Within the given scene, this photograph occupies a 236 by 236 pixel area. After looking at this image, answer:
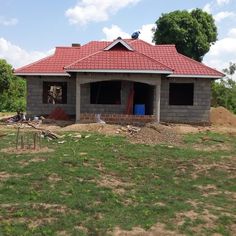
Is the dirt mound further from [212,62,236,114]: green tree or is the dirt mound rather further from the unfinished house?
[212,62,236,114]: green tree

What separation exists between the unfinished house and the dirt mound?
1.10 meters

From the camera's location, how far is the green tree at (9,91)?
36.9 metres

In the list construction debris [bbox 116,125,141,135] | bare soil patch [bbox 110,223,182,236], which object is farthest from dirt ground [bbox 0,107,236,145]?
bare soil patch [bbox 110,223,182,236]

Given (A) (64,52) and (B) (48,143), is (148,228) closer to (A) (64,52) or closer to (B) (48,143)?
(B) (48,143)

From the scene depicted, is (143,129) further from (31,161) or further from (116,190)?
(116,190)

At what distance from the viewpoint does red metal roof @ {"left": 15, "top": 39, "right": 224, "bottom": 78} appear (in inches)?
814

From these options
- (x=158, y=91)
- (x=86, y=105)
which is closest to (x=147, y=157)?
(x=158, y=91)

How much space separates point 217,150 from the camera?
51.6ft

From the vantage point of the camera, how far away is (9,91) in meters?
39.1

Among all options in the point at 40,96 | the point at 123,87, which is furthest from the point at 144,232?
the point at 40,96

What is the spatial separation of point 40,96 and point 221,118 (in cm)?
991

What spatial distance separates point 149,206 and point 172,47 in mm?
17740

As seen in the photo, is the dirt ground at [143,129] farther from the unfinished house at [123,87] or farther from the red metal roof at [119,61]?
the red metal roof at [119,61]

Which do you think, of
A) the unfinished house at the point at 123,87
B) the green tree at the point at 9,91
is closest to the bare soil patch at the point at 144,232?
the unfinished house at the point at 123,87
